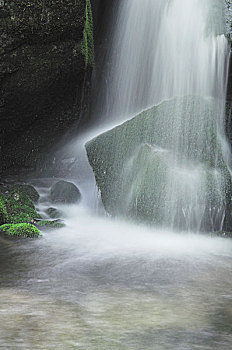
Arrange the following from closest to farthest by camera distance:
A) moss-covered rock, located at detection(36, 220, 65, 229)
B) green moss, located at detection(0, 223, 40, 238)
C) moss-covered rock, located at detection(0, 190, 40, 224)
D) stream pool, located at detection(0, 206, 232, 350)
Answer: stream pool, located at detection(0, 206, 232, 350) < green moss, located at detection(0, 223, 40, 238) < moss-covered rock, located at detection(0, 190, 40, 224) < moss-covered rock, located at detection(36, 220, 65, 229)

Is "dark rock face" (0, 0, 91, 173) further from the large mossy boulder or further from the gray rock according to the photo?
the gray rock

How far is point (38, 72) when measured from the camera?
9.02 metres

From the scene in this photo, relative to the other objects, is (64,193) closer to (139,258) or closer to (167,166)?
(167,166)

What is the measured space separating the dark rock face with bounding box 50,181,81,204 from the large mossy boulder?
7.07ft

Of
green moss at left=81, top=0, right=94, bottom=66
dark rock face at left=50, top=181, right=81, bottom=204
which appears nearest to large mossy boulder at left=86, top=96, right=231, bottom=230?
green moss at left=81, top=0, right=94, bottom=66

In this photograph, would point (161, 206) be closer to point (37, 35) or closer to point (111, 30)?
point (37, 35)

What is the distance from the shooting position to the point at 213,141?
8328mm

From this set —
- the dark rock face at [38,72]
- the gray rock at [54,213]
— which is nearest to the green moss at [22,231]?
the gray rock at [54,213]

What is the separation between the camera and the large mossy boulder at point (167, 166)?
7.71m

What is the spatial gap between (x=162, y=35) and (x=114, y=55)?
1601 mm

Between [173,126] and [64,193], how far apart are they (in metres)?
4.06

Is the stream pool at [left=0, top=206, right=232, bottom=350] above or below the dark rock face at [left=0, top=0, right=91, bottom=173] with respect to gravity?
below

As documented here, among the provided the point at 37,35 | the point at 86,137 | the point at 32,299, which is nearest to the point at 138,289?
the point at 32,299

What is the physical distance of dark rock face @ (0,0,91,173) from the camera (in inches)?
323
